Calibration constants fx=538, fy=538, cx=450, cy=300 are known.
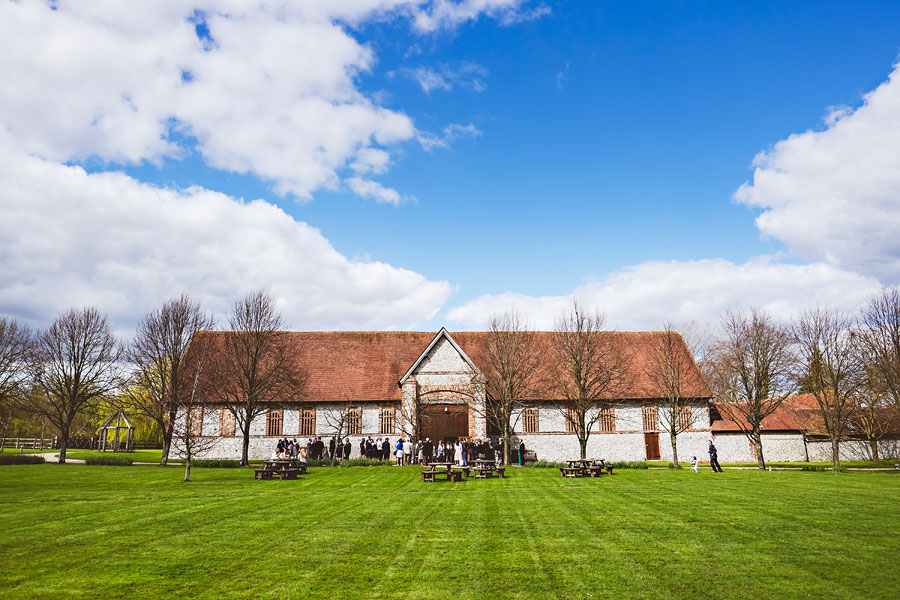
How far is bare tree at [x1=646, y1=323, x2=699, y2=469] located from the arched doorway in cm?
1379

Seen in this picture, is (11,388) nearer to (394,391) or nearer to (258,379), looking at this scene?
(258,379)

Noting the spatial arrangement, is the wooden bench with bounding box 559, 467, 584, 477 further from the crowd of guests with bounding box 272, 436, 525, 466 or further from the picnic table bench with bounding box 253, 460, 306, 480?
the picnic table bench with bounding box 253, 460, 306, 480

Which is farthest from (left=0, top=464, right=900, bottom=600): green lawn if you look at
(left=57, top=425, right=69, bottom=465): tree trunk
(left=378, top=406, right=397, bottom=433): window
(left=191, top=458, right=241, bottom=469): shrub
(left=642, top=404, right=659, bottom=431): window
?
(left=642, top=404, right=659, bottom=431): window

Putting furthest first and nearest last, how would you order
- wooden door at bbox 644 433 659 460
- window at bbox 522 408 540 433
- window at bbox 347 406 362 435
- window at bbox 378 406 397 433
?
wooden door at bbox 644 433 659 460 < window at bbox 522 408 540 433 < window at bbox 378 406 397 433 < window at bbox 347 406 362 435

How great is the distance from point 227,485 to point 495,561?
51.0 feet

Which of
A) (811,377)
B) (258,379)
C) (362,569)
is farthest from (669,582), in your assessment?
(811,377)

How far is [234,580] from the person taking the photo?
8.73 meters

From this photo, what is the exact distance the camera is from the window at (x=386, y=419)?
3797cm

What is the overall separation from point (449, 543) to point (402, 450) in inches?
902

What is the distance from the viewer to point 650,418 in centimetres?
3906

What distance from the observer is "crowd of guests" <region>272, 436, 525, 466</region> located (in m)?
32.0

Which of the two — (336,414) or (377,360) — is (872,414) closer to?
(377,360)

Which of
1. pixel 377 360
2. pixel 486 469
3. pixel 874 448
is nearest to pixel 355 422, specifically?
pixel 377 360

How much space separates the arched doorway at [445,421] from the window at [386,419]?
2.89 m
